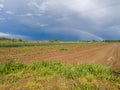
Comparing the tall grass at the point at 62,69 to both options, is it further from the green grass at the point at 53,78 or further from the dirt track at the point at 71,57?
the dirt track at the point at 71,57

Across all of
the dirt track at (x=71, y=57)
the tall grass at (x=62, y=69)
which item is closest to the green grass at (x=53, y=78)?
the tall grass at (x=62, y=69)

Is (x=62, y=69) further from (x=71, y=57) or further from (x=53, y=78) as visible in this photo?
(x=71, y=57)

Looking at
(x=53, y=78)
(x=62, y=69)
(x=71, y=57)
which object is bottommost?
(x=71, y=57)

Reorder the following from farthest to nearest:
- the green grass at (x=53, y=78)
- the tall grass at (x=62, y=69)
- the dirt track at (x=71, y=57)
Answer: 1. the dirt track at (x=71, y=57)
2. the tall grass at (x=62, y=69)
3. the green grass at (x=53, y=78)

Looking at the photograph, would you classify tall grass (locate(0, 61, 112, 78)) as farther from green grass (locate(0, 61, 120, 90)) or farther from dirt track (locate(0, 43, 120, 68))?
dirt track (locate(0, 43, 120, 68))

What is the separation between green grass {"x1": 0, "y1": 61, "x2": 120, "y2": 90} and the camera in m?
7.33

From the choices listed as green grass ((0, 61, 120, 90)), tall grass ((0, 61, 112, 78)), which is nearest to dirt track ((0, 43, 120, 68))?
tall grass ((0, 61, 112, 78))

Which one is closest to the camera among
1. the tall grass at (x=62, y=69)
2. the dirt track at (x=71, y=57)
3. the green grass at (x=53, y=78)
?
the green grass at (x=53, y=78)

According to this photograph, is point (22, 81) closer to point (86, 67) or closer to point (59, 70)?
point (59, 70)

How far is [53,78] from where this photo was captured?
26.9 ft

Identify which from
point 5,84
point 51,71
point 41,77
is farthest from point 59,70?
point 5,84

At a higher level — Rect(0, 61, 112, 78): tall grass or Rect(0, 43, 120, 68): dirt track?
Rect(0, 61, 112, 78): tall grass

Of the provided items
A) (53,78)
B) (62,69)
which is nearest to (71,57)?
(62,69)

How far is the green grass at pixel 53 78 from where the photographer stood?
7326 millimetres
